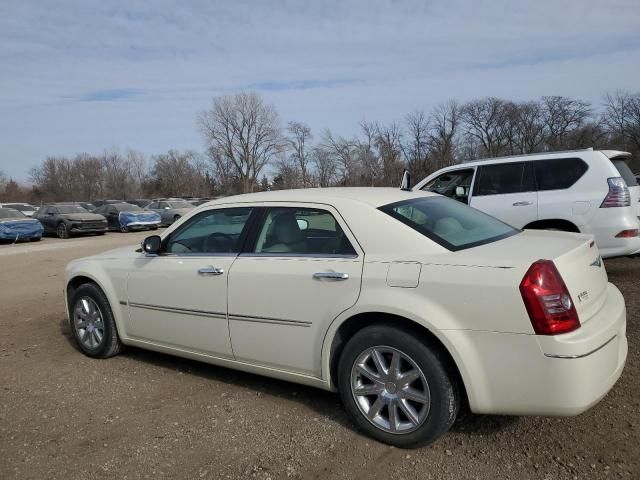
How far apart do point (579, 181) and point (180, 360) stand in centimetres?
533

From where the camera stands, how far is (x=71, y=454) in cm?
321

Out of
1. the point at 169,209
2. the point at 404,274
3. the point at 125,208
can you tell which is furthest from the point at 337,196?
the point at 169,209

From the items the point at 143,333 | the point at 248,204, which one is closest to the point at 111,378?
the point at 143,333

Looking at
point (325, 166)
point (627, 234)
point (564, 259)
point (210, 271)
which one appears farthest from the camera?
point (325, 166)

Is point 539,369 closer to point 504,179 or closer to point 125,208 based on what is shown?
point 504,179

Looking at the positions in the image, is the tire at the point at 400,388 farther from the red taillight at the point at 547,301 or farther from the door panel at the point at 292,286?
the red taillight at the point at 547,301

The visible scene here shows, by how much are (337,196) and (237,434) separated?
172 centimetres

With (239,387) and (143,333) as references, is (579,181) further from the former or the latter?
(143,333)

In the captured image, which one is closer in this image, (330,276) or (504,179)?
(330,276)

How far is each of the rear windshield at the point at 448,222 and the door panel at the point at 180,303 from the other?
133 cm

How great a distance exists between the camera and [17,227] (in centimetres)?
2023

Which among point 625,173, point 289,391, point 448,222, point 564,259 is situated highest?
point 625,173

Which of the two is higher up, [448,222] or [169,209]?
[448,222]

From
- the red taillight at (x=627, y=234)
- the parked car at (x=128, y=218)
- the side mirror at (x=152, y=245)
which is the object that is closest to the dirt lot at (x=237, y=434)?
the side mirror at (x=152, y=245)
